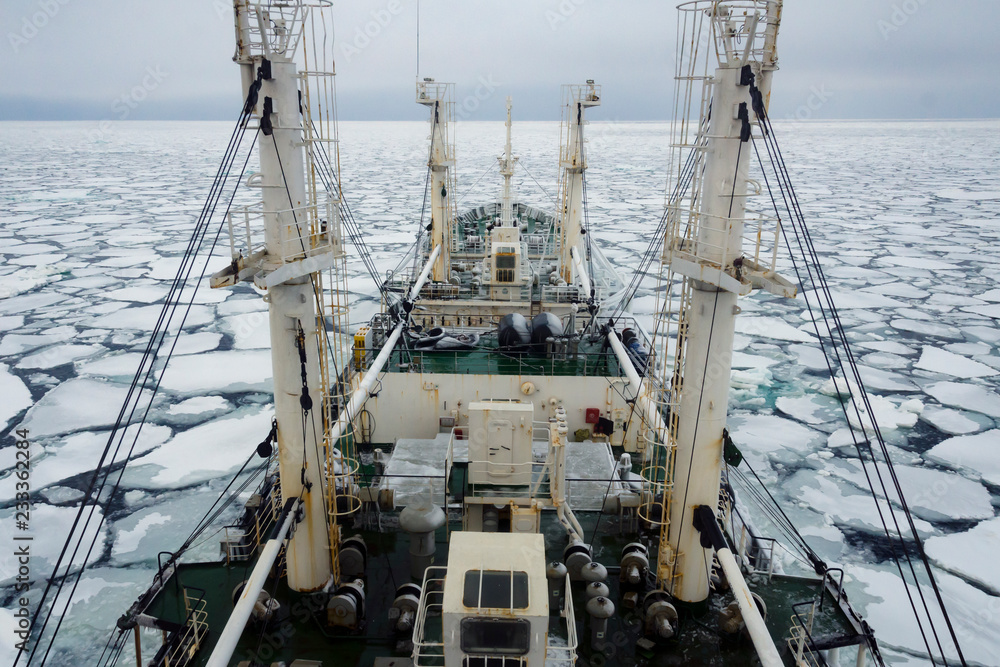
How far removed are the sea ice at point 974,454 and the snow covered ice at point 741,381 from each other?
0.04 meters

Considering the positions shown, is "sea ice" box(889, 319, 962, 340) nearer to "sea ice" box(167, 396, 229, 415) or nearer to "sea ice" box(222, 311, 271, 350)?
"sea ice" box(222, 311, 271, 350)

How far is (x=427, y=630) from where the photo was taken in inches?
244

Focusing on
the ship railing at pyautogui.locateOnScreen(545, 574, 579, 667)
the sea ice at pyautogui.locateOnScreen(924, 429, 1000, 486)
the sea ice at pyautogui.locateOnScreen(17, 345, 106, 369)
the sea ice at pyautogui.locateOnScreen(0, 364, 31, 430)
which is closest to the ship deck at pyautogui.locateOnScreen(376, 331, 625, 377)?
the sea ice at pyautogui.locateOnScreen(924, 429, 1000, 486)

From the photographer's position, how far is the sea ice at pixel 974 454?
1044 cm

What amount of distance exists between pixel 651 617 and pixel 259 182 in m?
5.15

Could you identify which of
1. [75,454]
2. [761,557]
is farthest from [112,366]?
[761,557]

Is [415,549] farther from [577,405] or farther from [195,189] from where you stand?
[195,189]

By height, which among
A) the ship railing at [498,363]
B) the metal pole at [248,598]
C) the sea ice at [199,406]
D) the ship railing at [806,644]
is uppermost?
the metal pole at [248,598]

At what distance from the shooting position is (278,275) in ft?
18.4

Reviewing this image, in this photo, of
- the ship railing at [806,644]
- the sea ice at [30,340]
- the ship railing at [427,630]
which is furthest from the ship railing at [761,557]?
the sea ice at [30,340]

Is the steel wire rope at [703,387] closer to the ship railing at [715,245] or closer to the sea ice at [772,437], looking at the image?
the ship railing at [715,245]

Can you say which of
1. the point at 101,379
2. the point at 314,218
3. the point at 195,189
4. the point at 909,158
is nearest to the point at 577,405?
the point at 314,218

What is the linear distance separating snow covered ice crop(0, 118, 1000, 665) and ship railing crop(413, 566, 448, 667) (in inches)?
108

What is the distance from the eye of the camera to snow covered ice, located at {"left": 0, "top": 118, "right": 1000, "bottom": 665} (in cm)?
879
